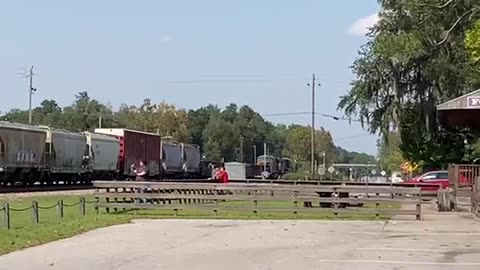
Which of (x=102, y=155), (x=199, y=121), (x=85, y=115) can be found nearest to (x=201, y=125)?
(x=199, y=121)

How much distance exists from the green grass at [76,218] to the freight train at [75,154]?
1396cm

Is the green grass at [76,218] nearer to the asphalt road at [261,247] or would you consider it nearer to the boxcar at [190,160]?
the asphalt road at [261,247]

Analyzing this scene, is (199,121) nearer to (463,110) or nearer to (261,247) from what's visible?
(463,110)

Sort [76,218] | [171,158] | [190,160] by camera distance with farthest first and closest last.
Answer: [190,160]
[171,158]
[76,218]

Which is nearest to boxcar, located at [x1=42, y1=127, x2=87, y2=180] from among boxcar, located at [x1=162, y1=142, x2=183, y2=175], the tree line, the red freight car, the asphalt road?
the red freight car

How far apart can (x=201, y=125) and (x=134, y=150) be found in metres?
118

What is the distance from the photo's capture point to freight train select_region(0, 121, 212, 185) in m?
46.6

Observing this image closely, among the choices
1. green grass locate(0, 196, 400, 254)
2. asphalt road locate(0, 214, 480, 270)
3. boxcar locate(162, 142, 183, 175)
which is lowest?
asphalt road locate(0, 214, 480, 270)

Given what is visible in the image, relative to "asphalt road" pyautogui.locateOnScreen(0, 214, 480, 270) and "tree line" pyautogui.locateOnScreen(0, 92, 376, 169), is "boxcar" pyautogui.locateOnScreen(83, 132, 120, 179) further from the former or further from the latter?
"tree line" pyautogui.locateOnScreen(0, 92, 376, 169)

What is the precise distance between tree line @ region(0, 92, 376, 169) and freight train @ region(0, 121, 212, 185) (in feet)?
143

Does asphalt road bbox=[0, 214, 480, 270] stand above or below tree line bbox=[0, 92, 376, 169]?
below

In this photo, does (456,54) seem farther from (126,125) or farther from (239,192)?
(126,125)

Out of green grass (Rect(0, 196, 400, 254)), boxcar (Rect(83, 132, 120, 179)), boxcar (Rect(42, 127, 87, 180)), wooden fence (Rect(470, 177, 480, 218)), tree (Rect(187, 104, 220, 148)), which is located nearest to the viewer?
green grass (Rect(0, 196, 400, 254))

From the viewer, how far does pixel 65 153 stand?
2109 inches
